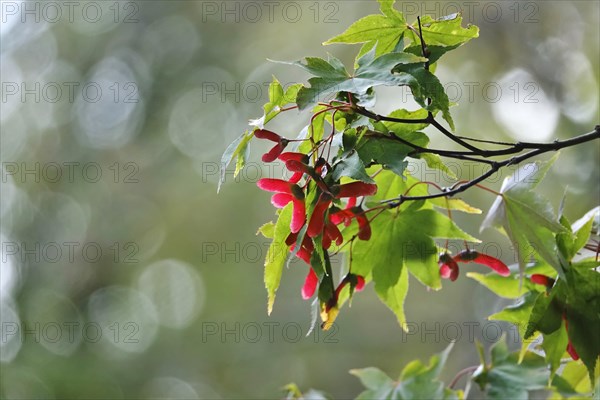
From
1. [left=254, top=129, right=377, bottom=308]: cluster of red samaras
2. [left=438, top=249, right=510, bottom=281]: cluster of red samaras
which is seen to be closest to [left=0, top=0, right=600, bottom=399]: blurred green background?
[left=438, top=249, right=510, bottom=281]: cluster of red samaras

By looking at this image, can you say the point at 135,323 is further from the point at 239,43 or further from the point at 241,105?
the point at 239,43

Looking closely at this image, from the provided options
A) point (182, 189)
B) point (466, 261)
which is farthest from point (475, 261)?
point (182, 189)

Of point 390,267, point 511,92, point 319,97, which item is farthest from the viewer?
point 511,92

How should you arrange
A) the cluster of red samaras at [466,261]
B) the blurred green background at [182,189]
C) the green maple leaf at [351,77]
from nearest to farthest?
the green maple leaf at [351,77] < the cluster of red samaras at [466,261] < the blurred green background at [182,189]

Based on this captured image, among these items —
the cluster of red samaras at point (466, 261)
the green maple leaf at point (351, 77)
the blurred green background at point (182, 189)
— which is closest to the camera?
the green maple leaf at point (351, 77)

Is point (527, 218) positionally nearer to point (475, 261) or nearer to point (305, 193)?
point (475, 261)

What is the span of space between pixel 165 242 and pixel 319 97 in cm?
280

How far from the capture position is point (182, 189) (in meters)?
3.33

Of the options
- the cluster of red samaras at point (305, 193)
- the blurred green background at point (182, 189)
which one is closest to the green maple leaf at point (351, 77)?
the cluster of red samaras at point (305, 193)

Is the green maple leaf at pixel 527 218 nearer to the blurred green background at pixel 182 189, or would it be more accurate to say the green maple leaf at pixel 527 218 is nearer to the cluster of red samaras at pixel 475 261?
the cluster of red samaras at pixel 475 261

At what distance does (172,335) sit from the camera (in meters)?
3.25

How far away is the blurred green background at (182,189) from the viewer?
306 cm

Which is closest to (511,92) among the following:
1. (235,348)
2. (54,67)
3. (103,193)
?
(235,348)

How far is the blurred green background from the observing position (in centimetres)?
306
